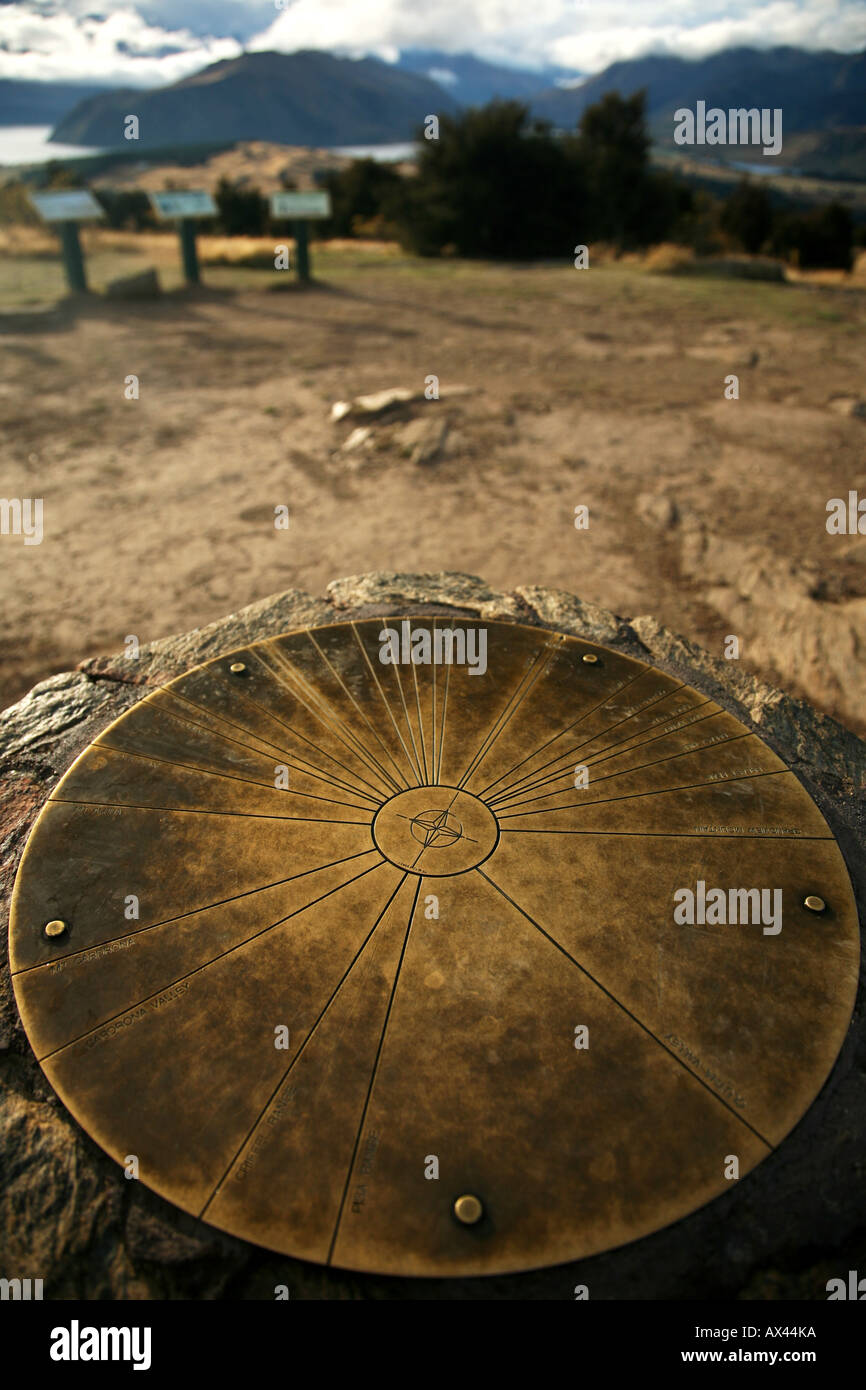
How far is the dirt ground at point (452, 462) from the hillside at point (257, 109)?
416 ft

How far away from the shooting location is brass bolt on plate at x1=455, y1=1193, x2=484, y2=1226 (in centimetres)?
150

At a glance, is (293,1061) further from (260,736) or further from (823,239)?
(823,239)

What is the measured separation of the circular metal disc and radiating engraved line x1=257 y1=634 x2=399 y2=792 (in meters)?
0.01

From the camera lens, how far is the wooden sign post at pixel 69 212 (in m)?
11.1

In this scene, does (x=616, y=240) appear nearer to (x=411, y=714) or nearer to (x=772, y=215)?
(x=772, y=215)

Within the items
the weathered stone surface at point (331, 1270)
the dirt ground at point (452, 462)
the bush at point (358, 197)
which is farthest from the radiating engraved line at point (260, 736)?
the bush at point (358, 197)

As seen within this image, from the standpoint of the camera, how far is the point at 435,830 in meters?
2.29

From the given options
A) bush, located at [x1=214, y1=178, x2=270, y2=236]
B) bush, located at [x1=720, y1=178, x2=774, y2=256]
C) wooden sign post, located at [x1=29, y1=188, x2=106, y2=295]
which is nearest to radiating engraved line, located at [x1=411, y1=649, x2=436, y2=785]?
wooden sign post, located at [x1=29, y1=188, x2=106, y2=295]

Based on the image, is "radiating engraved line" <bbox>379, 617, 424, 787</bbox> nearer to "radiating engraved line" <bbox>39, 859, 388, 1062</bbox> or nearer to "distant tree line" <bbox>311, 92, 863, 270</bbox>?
"radiating engraved line" <bbox>39, 859, 388, 1062</bbox>

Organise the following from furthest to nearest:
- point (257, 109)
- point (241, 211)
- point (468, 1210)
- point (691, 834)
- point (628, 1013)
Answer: point (257, 109)
point (241, 211)
point (691, 834)
point (628, 1013)
point (468, 1210)

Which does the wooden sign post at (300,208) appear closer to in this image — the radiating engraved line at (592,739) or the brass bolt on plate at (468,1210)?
the radiating engraved line at (592,739)

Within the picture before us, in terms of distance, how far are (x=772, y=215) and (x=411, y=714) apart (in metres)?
35.1

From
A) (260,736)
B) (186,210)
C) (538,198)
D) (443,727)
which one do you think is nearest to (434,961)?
(443,727)

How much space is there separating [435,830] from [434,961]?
0.44 meters
